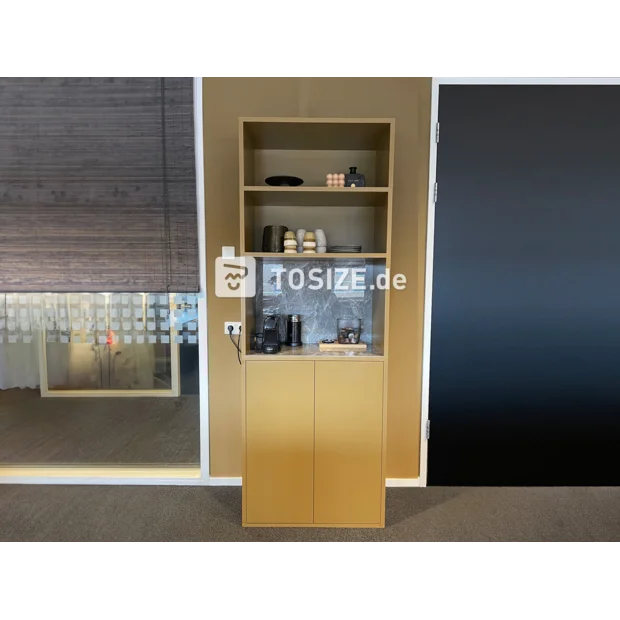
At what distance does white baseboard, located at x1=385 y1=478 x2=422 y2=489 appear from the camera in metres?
2.40

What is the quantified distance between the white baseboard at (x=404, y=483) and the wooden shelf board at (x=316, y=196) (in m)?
1.74

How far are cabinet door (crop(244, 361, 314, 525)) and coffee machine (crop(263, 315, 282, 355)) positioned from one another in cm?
8

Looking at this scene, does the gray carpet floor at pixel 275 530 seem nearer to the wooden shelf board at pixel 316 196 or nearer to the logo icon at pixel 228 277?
the logo icon at pixel 228 277

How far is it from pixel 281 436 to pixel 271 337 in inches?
20.6

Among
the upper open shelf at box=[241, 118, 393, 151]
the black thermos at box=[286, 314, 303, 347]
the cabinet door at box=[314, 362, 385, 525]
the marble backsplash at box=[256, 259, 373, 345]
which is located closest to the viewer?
the upper open shelf at box=[241, 118, 393, 151]

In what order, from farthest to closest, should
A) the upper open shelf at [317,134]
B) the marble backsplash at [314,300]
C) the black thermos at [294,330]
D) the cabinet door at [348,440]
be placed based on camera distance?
the marble backsplash at [314,300]
the black thermos at [294,330]
the cabinet door at [348,440]
the upper open shelf at [317,134]

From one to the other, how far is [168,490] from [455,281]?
2.25m

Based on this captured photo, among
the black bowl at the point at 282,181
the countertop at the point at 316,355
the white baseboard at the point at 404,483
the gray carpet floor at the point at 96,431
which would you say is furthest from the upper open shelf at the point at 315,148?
the white baseboard at the point at 404,483

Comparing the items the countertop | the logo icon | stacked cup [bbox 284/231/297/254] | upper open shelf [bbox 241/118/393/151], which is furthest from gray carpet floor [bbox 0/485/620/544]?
upper open shelf [bbox 241/118/393/151]

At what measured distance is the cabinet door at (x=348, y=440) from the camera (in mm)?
1909

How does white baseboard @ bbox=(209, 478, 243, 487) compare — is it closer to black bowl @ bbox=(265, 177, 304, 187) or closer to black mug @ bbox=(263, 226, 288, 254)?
black mug @ bbox=(263, 226, 288, 254)

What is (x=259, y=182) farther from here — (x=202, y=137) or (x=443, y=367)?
(x=443, y=367)

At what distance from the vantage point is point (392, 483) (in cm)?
240

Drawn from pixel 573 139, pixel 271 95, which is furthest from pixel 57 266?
pixel 573 139
